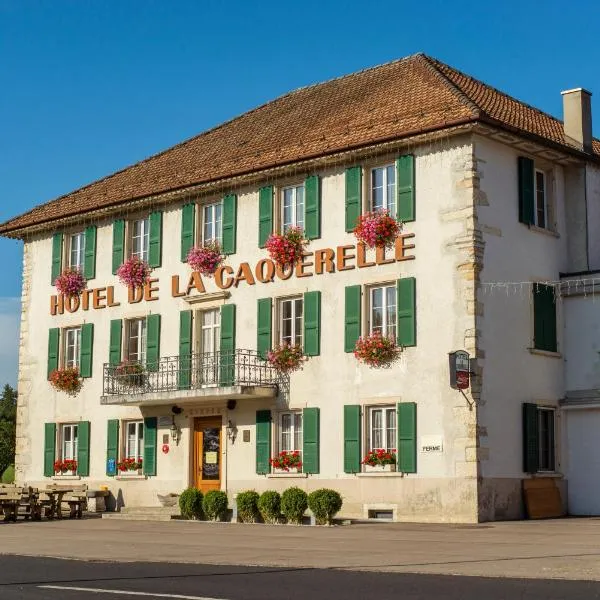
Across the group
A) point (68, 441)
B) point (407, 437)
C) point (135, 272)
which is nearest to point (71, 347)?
point (68, 441)

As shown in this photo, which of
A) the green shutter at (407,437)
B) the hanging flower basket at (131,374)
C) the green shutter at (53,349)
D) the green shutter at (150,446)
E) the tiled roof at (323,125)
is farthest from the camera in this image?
the green shutter at (53,349)

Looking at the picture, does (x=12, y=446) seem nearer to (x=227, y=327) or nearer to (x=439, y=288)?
(x=227, y=327)

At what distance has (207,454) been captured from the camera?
2728 centimetres

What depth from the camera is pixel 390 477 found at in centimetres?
2344

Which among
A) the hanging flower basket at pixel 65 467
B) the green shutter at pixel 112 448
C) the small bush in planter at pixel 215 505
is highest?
the green shutter at pixel 112 448

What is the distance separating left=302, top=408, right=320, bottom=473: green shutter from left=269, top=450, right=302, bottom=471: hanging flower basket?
219 millimetres

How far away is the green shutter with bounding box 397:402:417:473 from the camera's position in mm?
23094

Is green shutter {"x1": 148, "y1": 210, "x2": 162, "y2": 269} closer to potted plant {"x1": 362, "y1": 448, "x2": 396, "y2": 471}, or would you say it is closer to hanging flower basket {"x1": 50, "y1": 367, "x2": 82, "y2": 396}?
hanging flower basket {"x1": 50, "y1": 367, "x2": 82, "y2": 396}

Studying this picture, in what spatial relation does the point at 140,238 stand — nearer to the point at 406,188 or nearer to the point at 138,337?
the point at 138,337

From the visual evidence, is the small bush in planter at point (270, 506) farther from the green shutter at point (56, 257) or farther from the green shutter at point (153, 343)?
the green shutter at point (56, 257)

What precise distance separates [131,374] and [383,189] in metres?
8.20

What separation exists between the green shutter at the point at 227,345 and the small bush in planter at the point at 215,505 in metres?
3.35

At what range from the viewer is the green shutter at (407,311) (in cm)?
2355

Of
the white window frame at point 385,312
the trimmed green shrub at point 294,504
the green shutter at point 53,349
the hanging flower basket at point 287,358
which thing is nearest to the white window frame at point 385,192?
the white window frame at point 385,312
